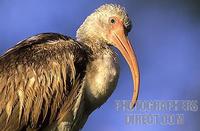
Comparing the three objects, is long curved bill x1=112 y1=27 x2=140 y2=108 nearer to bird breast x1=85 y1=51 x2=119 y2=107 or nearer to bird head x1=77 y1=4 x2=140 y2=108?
bird head x1=77 y1=4 x2=140 y2=108

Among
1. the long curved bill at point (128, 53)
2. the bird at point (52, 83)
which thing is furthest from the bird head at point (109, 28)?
the bird at point (52, 83)

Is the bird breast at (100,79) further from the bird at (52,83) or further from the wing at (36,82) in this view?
the wing at (36,82)

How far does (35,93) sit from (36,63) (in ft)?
1.14

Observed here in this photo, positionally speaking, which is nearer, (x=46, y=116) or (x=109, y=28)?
(x=46, y=116)

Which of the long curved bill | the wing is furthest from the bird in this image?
the long curved bill

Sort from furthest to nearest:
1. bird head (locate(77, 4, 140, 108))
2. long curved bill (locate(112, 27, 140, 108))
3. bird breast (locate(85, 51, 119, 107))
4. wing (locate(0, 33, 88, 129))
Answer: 1. bird head (locate(77, 4, 140, 108))
2. long curved bill (locate(112, 27, 140, 108))
3. bird breast (locate(85, 51, 119, 107))
4. wing (locate(0, 33, 88, 129))

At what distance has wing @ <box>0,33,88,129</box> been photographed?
12.5m

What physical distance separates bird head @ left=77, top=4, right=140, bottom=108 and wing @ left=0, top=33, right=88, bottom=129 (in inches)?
28.0

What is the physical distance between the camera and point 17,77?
12.6 meters

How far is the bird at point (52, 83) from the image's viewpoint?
493 inches

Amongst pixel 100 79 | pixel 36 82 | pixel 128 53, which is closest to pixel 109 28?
pixel 128 53

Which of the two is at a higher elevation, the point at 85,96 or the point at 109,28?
the point at 109,28

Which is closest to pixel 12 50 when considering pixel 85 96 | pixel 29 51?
pixel 29 51

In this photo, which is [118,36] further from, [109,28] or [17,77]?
[17,77]
